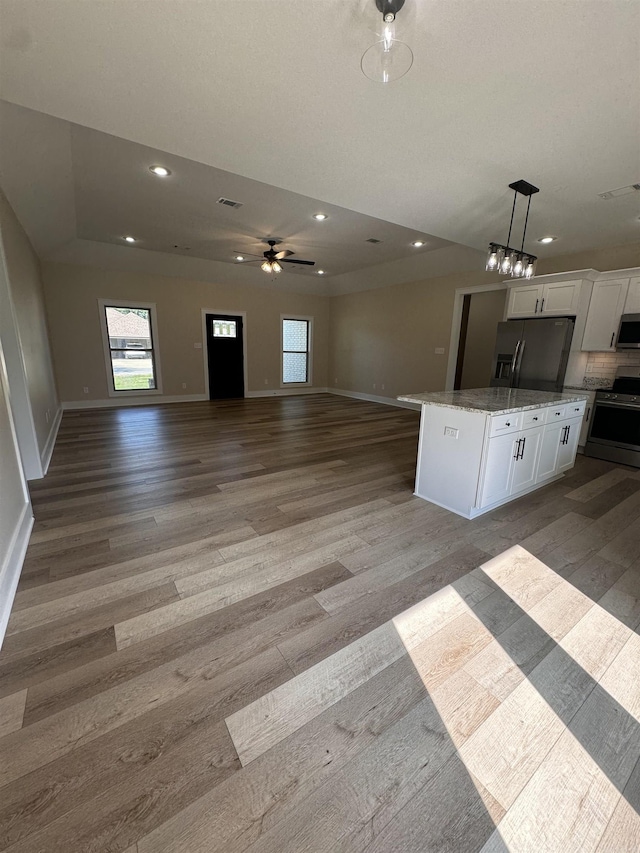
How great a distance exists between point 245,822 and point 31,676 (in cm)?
108

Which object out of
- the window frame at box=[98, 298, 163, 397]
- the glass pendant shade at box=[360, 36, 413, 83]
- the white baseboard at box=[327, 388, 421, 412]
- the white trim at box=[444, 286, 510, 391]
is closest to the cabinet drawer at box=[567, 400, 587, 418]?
the white trim at box=[444, 286, 510, 391]

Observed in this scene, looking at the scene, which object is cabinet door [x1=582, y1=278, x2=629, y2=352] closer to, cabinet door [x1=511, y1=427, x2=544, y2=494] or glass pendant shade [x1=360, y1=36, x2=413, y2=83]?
cabinet door [x1=511, y1=427, x2=544, y2=494]

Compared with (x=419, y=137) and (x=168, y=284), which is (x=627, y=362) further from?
(x=168, y=284)

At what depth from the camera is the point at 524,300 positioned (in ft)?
16.2

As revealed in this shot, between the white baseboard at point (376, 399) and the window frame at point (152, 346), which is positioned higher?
the window frame at point (152, 346)

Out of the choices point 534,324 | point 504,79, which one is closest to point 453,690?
point 504,79

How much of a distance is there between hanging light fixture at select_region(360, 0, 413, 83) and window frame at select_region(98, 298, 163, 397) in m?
6.88

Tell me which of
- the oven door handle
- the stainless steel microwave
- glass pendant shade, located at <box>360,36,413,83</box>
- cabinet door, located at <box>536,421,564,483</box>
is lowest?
cabinet door, located at <box>536,421,564,483</box>

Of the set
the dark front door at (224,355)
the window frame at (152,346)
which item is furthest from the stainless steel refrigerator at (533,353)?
the window frame at (152,346)

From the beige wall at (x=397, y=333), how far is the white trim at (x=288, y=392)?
19.5 inches

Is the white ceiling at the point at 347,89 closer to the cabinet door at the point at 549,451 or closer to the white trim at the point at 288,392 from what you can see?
the cabinet door at the point at 549,451

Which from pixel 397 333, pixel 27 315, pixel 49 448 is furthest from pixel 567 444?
pixel 27 315

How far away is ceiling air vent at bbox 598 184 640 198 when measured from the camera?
2947mm

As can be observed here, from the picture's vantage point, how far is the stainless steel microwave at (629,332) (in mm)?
4086
